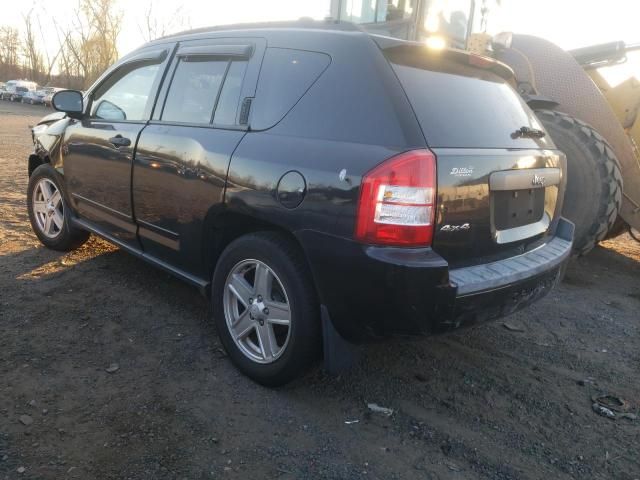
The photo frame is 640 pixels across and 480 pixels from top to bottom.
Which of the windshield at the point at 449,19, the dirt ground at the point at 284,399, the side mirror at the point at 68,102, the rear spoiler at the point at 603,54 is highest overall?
the windshield at the point at 449,19

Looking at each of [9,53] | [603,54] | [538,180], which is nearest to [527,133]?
[538,180]

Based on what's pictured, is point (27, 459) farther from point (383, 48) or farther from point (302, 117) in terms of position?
point (383, 48)

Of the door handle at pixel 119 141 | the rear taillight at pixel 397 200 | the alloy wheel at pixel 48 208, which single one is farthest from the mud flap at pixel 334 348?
the alloy wheel at pixel 48 208

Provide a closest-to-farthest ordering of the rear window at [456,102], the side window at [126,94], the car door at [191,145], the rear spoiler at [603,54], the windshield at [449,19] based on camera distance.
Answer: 1. the rear window at [456,102]
2. the car door at [191,145]
3. the side window at [126,94]
4. the rear spoiler at [603,54]
5. the windshield at [449,19]

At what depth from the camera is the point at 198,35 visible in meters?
3.70

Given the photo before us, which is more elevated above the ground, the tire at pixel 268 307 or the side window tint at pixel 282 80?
the side window tint at pixel 282 80

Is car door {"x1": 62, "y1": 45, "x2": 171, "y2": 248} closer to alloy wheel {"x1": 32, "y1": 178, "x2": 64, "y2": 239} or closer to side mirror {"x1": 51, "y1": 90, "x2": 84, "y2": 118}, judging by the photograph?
side mirror {"x1": 51, "y1": 90, "x2": 84, "y2": 118}

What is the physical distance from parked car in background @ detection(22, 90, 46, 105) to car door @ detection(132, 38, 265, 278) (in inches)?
1791

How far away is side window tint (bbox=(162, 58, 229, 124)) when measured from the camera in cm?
338

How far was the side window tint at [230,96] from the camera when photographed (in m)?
3.20

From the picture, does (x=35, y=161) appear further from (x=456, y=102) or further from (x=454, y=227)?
(x=454, y=227)

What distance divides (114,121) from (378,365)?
104 inches

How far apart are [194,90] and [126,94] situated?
0.97 m

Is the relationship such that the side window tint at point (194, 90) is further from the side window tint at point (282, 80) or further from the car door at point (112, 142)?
the side window tint at point (282, 80)
